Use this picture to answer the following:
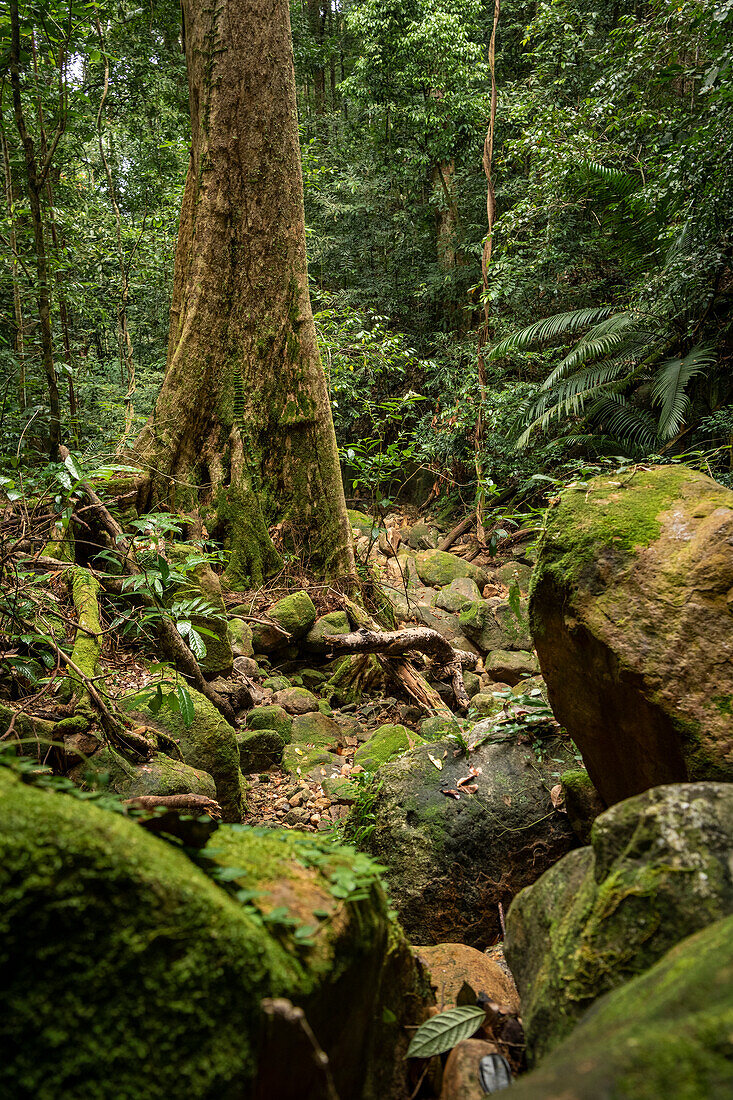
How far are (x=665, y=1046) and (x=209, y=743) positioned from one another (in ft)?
9.44

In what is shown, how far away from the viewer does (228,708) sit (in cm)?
414

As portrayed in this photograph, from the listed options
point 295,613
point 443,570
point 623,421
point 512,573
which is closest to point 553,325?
point 623,421

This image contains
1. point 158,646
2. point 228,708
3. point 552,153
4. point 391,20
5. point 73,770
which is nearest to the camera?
point 73,770

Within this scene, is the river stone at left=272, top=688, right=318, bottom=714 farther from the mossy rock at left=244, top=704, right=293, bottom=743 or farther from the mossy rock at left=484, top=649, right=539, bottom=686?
the mossy rock at left=484, top=649, right=539, bottom=686

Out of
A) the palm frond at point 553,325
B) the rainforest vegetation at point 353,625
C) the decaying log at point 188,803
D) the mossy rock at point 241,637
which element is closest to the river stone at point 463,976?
the rainforest vegetation at point 353,625

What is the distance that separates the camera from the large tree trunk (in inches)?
224

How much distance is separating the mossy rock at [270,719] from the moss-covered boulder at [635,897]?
295 cm

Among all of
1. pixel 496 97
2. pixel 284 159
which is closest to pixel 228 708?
pixel 284 159

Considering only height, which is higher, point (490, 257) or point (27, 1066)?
point (490, 257)

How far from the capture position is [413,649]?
5.28 metres

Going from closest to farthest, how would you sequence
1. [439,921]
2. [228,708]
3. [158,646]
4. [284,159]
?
[439,921], [158,646], [228,708], [284,159]

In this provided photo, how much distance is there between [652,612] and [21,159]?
9.80 m

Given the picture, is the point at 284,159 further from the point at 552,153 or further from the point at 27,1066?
the point at 27,1066

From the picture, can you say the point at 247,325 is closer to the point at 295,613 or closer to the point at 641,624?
the point at 295,613
